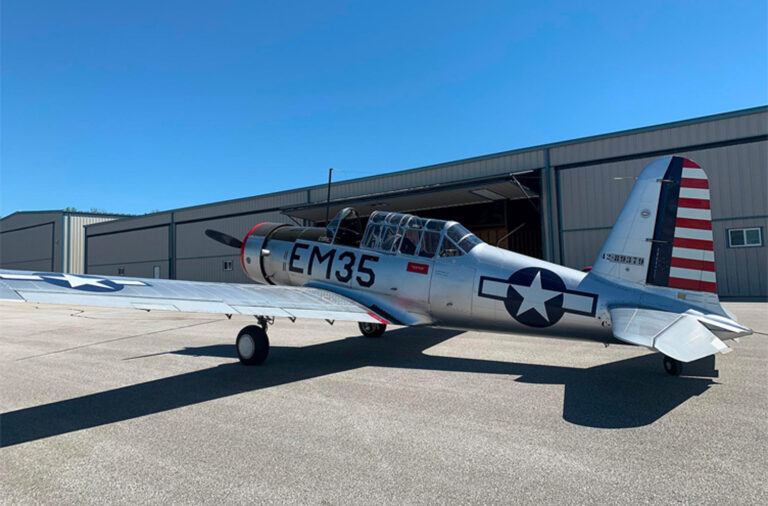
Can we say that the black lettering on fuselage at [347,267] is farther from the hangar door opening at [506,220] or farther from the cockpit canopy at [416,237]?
the hangar door opening at [506,220]

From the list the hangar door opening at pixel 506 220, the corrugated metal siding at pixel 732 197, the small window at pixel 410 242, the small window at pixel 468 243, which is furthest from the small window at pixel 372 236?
the hangar door opening at pixel 506 220

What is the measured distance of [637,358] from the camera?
5988mm

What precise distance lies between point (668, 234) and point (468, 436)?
3578 millimetres

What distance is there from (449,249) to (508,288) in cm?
115

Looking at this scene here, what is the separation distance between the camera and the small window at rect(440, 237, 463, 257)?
637 cm

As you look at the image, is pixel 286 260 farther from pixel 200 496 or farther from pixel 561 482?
pixel 561 482

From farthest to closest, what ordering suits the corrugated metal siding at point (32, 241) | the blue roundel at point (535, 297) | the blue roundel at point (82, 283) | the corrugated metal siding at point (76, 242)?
1. the corrugated metal siding at point (32, 241)
2. the corrugated metal siding at point (76, 242)
3. the blue roundel at point (535, 297)
4. the blue roundel at point (82, 283)

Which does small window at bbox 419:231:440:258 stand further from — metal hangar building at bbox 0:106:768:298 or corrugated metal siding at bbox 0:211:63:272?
corrugated metal siding at bbox 0:211:63:272

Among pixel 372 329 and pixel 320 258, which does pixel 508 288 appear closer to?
pixel 372 329

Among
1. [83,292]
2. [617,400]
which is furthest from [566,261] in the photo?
[83,292]

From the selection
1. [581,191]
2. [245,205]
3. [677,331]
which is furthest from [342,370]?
[245,205]

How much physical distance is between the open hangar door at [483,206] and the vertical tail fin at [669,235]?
1133 cm

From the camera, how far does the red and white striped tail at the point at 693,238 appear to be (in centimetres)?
477

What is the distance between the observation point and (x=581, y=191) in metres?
17.0
